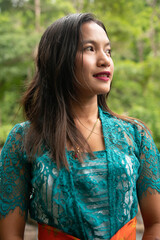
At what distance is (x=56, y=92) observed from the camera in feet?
5.02

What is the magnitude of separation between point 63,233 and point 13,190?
33cm

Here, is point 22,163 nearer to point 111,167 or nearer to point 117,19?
point 111,167

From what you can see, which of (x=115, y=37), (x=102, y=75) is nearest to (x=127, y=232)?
(x=102, y=75)

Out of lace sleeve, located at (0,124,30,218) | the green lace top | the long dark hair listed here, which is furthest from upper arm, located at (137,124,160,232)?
lace sleeve, located at (0,124,30,218)

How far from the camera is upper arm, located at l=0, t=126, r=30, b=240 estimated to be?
1.41 metres

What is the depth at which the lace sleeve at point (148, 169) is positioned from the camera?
142 cm

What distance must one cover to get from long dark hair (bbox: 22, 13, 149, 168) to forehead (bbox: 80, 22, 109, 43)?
1.0 inches

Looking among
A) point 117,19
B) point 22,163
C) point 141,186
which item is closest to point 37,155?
point 22,163

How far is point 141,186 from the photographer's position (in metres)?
1.43

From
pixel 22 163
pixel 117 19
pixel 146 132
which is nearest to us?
pixel 22 163

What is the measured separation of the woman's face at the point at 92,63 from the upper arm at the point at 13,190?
49 cm

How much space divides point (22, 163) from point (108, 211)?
498 millimetres

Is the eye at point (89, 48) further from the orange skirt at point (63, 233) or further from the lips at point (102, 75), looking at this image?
the orange skirt at point (63, 233)

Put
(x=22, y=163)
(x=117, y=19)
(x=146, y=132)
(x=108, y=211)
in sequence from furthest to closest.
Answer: (x=117, y=19), (x=146, y=132), (x=22, y=163), (x=108, y=211)
